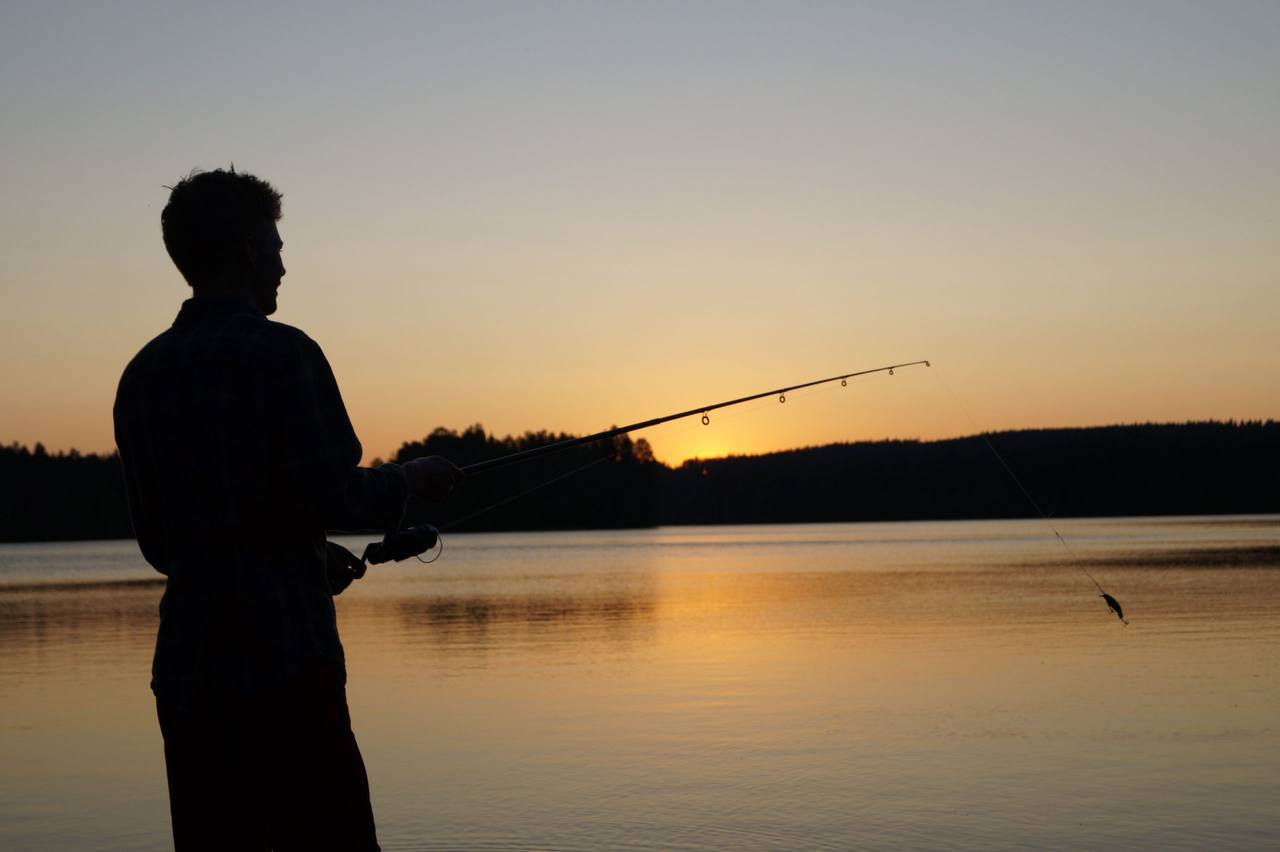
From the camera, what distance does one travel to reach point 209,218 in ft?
7.57

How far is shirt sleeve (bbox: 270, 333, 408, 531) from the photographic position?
214cm

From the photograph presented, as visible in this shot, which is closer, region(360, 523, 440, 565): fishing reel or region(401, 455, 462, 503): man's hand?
region(401, 455, 462, 503): man's hand

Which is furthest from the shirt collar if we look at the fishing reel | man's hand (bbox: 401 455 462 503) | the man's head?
the fishing reel

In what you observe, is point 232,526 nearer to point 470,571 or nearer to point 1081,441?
point 470,571

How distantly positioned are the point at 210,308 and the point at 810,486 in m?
148

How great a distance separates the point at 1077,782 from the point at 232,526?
23.0 ft

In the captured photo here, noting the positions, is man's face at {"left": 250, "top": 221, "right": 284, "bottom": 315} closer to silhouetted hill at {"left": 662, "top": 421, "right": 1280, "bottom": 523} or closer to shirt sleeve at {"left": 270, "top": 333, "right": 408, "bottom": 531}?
shirt sleeve at {"left": 270, "top": 333, "right": 408, "bottom": 531}

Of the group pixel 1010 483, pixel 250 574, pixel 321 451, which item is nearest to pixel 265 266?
pixel 321 451

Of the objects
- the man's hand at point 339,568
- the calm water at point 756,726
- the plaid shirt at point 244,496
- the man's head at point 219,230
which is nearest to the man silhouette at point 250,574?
the plaid shirt at point 244,496

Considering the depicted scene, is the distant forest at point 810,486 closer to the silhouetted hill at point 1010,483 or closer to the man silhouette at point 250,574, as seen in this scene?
the silhouetted hill at point 1010,483

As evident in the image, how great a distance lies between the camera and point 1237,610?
20234mm

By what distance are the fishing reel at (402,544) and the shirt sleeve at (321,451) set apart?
Answer: 0.99 meters

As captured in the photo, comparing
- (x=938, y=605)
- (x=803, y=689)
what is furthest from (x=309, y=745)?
(x=938, y=605)

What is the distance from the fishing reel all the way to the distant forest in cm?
7613
